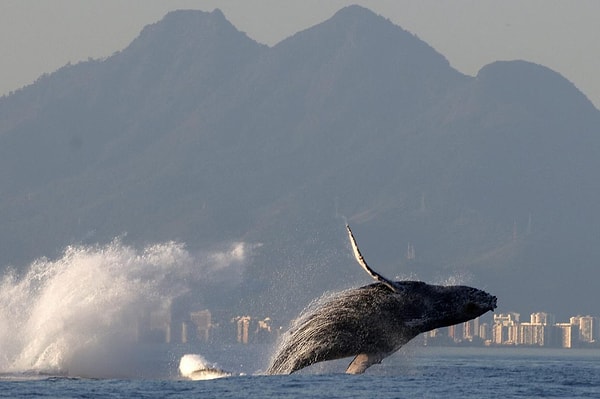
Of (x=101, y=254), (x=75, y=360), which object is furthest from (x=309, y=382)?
(x=101, y=254)

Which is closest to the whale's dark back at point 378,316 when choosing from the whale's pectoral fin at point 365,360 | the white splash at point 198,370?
the whale's pectoral fin at point 365,360

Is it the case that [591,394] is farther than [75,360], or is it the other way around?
[75,360]

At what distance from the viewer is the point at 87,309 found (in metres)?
72.6

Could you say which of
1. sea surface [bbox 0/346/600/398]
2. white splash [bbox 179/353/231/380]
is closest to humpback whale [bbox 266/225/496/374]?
sea surface [bbox 0/346/600/398]

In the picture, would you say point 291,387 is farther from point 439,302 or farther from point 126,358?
point 126,358

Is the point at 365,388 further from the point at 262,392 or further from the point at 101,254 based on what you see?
the point at 101,254

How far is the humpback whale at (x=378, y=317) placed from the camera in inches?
2060

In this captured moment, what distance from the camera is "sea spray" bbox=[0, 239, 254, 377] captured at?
6969 centimetres

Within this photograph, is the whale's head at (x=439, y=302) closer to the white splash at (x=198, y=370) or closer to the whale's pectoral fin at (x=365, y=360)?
the whale's pectoral fin at (x=365, y=360)

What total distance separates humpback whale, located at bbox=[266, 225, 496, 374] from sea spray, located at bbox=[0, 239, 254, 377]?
16268 mm

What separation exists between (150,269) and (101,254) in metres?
3.27

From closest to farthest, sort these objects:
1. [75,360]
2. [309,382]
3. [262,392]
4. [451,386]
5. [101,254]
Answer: [262,392] < [309,382] < [451,386] < [75,360] < [101,254]

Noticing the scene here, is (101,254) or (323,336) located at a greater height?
(101,254)

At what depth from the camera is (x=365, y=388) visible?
181 feet
